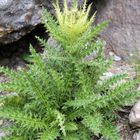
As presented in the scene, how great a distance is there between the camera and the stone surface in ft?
13.9

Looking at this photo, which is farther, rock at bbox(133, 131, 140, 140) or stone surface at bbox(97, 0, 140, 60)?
stone surface at bbox(97, 0, 140, 60)

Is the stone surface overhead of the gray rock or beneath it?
overhead

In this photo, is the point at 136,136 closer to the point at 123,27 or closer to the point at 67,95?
the point at 67,95

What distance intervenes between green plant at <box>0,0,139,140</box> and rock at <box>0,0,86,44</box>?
807 millimetres

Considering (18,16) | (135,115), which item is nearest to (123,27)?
(18,16)

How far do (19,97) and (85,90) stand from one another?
74 centimetres

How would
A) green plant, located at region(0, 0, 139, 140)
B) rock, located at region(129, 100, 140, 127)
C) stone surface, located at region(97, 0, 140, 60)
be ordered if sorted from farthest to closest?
stone surface, located at region(97, 0, 140, 60), rock, located at region(129, 100, 140, 127), green plant, located at region(0, 0, 139, 140)

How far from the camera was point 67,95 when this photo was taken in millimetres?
3180

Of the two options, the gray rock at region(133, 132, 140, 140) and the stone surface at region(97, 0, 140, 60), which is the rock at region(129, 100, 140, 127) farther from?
the stone surface at region(97, 0, 140, 60)

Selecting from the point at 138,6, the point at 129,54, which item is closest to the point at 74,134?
the point at 129,54

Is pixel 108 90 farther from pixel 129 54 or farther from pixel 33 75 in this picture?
pixel 129 54

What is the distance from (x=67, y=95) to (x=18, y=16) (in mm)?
1329

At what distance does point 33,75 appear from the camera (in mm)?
3283

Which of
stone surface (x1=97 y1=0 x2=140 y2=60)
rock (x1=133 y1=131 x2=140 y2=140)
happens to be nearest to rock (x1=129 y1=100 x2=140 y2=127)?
rock (x1=133 y1=131 x2=140 y2=140)
